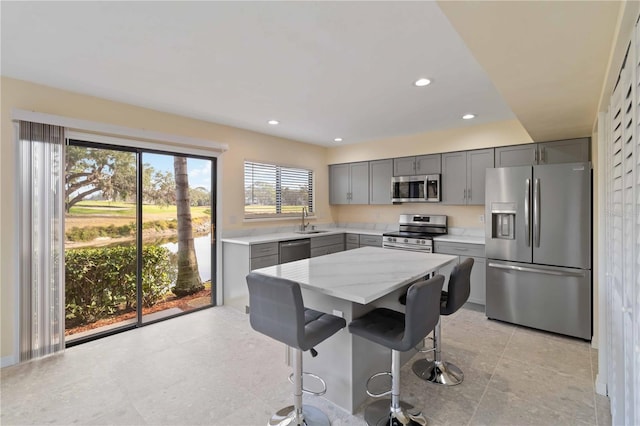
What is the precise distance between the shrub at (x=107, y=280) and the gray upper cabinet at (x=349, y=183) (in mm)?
3164

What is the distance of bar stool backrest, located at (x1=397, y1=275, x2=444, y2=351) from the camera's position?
1692 millimetres

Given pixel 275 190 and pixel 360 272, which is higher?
pixel 275 190

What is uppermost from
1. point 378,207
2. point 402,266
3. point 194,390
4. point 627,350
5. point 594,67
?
point 594,67

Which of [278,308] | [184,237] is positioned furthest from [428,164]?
[278,308]

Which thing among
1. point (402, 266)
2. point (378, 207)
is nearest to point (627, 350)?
point (402, 266)

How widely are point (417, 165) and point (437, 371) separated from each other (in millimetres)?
3207

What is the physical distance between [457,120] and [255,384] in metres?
3.82

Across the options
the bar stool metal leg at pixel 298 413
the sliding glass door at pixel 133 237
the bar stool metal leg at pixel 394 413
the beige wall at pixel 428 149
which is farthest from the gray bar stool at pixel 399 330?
the beige wall at pixel 428 149

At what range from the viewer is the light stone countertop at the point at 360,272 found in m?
1.79

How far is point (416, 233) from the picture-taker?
496 cm

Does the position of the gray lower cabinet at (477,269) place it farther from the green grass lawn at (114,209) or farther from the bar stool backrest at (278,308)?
the green grass lawn at (114,209)

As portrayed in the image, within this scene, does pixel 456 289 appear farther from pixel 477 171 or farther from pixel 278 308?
pixel 477 171

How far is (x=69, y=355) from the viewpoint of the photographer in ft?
9.50

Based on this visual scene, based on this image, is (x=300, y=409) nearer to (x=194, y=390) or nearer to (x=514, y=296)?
(x=194, y=390)
